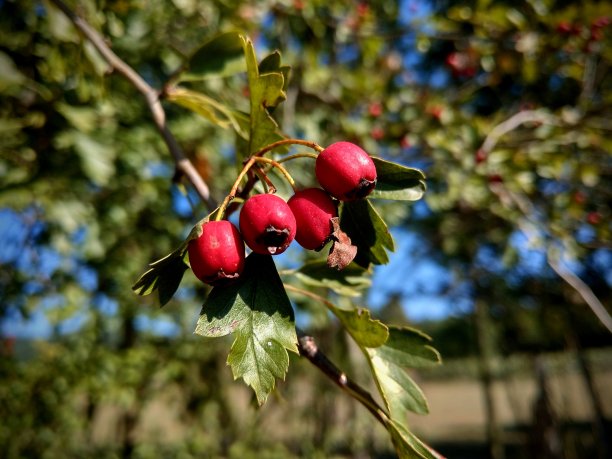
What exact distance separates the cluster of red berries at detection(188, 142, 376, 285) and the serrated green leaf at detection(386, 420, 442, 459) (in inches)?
12.1

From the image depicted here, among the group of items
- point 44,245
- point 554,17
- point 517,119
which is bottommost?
point 44,245

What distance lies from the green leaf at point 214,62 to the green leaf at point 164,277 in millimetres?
691

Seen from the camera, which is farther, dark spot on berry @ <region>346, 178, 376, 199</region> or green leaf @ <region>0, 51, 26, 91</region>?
green leaf @ <region>0, 51, 26, 91</region>

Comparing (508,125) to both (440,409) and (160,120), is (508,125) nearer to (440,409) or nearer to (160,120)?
(160,120)

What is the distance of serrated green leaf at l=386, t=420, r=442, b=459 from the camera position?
66cm

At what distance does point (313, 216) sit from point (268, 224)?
0.07 metres

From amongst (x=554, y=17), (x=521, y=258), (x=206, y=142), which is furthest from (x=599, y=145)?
(x=206, y=142)

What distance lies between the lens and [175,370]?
14.2 ft

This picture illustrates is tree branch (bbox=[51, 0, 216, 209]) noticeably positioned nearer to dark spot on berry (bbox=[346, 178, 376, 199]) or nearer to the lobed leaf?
the lobed leaf

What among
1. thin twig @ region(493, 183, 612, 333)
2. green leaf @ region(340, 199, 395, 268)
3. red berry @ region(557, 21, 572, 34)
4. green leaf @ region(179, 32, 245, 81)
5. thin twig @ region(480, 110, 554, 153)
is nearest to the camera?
green leaf @ region(340, 199, 395, 268)

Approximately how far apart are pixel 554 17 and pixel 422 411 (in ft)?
11.4

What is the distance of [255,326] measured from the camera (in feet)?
2.10

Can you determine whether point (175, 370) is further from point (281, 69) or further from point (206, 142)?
point (281, 69)

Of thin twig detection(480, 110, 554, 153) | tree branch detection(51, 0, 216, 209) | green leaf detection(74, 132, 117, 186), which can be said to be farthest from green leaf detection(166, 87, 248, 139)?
thin twig detection(480, 110, 554, 153)
